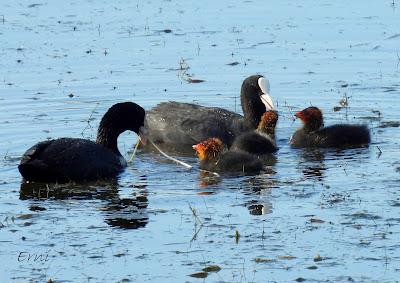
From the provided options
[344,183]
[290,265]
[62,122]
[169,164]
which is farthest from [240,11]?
[290,265]

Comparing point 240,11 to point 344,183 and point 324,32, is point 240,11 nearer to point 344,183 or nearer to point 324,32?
point 324,32

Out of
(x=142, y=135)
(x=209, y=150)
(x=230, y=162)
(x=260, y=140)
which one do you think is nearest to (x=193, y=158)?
(x=142, y=135)

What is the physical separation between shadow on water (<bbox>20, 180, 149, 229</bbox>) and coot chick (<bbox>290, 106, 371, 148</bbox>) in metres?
2.41

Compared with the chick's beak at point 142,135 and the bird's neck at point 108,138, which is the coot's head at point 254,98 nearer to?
the chick's beak at point 142,135

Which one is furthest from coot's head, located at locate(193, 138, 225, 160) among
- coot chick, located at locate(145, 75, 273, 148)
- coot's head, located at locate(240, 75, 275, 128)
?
coot's head, located at locate(240, 75, 275, 128)

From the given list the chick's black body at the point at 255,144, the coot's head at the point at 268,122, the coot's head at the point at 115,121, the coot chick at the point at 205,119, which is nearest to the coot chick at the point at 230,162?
the chick's black body at the point at 255,144

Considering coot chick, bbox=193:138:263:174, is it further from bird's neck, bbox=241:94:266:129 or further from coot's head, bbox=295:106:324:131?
bird's neck, bbox=241:94:266:129

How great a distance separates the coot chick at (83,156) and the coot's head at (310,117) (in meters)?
1.81

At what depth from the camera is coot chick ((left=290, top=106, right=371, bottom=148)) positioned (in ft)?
42.4

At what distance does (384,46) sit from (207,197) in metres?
7.49

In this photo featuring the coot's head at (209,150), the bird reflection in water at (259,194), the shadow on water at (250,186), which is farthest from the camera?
the coot's head at (209,150)

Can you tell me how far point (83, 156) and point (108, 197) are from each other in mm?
957

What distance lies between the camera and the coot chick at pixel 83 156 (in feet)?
37.7

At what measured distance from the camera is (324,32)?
60.5 ft
